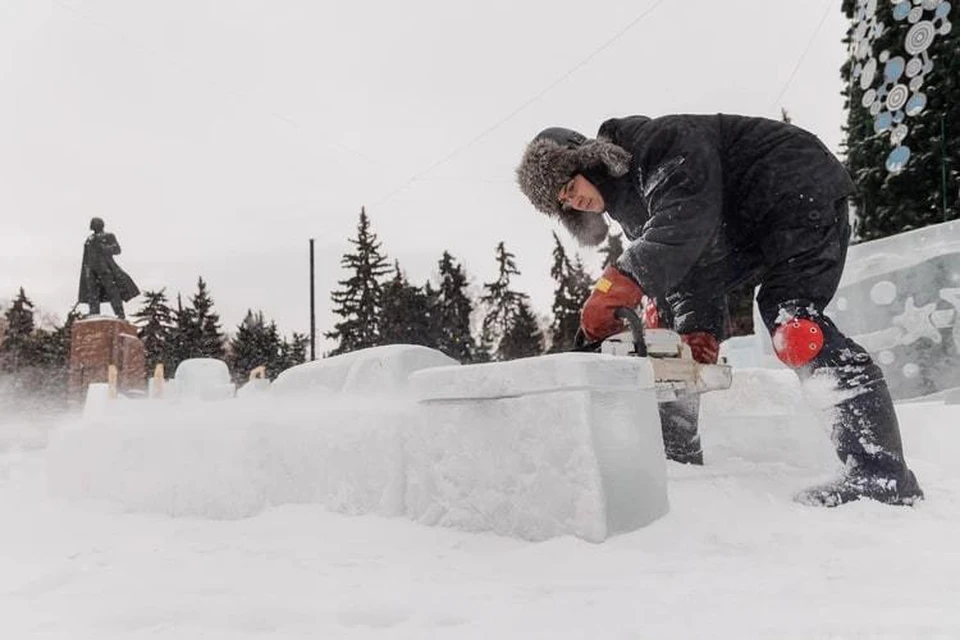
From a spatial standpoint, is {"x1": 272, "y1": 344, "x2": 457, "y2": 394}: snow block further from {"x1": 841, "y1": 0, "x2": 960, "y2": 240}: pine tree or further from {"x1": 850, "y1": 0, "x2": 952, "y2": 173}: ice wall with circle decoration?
{"x1": 850, "y1": 0, "x2": 952, "y2": 173}: ice wall with circle decoration

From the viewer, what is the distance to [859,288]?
16.8 ft

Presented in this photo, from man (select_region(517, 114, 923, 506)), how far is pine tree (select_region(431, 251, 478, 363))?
23.3 m

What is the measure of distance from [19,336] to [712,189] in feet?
118

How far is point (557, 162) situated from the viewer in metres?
2.04

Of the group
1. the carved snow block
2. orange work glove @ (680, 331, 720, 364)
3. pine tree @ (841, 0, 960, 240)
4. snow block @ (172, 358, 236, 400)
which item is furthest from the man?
pine tree @ (841, 0, 960, 240)

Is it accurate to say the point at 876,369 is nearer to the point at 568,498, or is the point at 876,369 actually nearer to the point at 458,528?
the point at 568,498

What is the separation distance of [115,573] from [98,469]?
114 centimetres

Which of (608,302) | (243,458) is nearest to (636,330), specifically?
(608,302)

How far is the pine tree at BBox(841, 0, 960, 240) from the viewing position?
735cm

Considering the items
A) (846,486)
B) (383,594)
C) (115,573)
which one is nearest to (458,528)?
(383,594)

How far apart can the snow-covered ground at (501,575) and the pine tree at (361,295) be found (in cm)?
2439

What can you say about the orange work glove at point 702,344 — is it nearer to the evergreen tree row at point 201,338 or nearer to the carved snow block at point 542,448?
the carved snow block at point 542,448

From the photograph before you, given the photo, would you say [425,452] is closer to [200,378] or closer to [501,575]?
[501,575]

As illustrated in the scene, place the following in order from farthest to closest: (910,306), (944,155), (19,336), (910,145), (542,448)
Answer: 1. (19,336)
2. (910,145)
3. (944,155)
4. (910,306)
5. (542,448)
